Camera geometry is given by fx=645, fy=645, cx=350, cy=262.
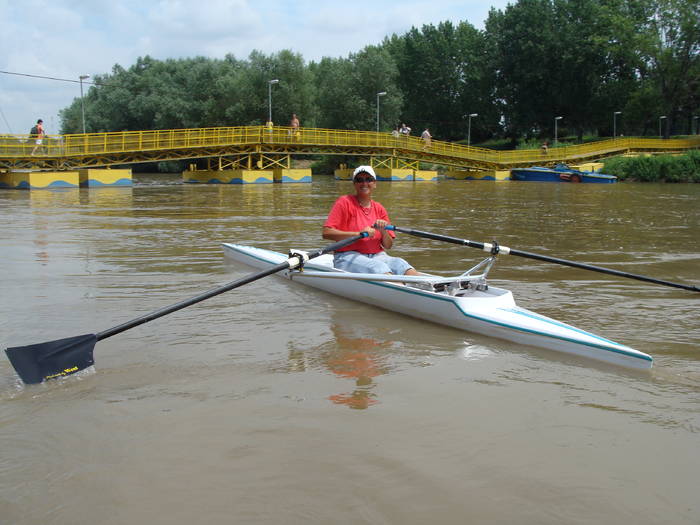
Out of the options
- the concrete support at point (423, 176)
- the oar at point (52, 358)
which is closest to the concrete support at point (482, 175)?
the concrete support at point (423, 176)

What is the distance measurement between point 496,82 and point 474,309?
63695 millimetres

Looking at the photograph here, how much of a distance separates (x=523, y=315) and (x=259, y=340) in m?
2.35

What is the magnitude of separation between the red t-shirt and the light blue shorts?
0.08 m

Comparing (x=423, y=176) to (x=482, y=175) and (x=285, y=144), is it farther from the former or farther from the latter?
(x=285, y=144)

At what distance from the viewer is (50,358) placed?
4.57m

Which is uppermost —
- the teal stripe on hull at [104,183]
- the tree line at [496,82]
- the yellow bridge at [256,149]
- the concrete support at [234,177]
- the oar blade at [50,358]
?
the tree line at [496,82]

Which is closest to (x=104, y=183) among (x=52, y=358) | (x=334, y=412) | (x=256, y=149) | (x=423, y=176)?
(x=256, y=149)

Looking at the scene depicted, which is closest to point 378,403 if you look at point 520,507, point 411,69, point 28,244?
point 520,507

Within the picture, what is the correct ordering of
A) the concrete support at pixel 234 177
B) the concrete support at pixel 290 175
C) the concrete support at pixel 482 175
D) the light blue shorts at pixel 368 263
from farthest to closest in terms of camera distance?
the concrete support at pixel 482 175 → the concrete support at pixel 290 175 → the concrete support at pixel 234 177 → the light blue shorts at pixel 368 263

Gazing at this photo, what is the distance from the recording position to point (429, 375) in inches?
189

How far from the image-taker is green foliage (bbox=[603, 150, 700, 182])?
37219 millimetres

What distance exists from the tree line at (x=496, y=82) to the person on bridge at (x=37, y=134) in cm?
2570

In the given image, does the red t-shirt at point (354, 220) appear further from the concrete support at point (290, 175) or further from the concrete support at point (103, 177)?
the concrete support at point (290, 175)

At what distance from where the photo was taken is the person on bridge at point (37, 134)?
93.9 feet
